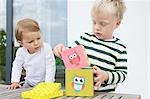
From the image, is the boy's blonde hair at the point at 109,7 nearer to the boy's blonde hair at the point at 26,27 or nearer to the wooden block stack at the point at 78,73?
the wooden block stack at the point at 78,73

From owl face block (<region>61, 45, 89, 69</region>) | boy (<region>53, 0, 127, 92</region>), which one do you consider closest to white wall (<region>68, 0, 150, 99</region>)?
boy (<region>53, 0, 127, 92</region>)

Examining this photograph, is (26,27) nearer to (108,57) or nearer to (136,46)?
(108,57)

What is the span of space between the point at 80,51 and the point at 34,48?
53 cm

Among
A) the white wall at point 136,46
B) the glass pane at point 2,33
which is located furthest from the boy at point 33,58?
the glass pane at point 2,33

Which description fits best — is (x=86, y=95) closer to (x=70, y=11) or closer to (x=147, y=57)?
(x=147, y=57)

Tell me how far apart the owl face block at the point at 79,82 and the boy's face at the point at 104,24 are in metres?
0.26

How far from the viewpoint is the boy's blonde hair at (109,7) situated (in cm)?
125

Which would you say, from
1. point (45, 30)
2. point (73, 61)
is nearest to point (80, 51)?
point (73, 61)

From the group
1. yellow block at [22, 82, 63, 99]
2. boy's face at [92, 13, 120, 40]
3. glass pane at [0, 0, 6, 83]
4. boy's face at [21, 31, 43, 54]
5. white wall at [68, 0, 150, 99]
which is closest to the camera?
yellow block at [22, 82, 63, 99]

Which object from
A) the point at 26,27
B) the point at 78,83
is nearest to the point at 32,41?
the point at 26,27

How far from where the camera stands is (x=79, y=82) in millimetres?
1089

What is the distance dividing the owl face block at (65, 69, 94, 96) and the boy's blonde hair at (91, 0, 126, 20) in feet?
0.97

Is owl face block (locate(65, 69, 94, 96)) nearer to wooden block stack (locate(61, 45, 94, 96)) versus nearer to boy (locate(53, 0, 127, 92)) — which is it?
wooden block stack (locate(61, 45, 94, 96))

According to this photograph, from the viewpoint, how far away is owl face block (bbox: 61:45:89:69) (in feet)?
3.62
